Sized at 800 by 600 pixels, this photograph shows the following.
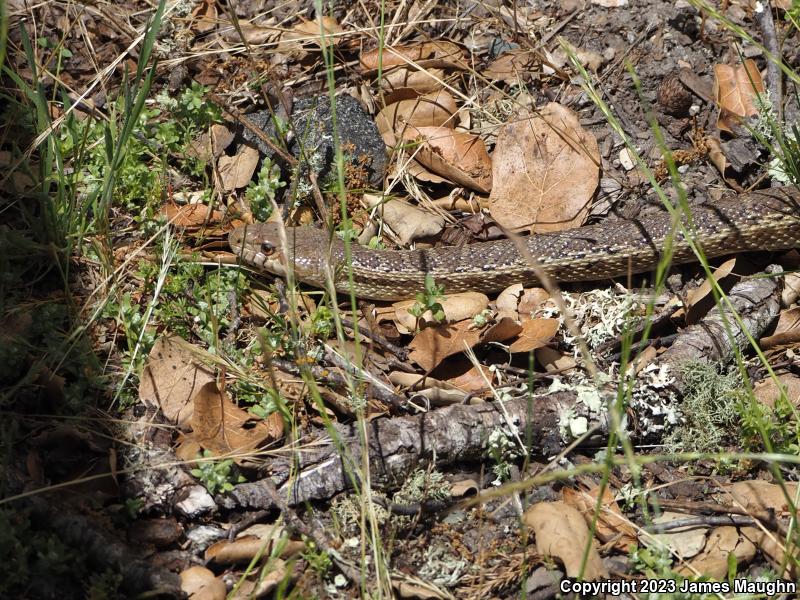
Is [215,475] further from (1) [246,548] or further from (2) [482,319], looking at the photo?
(2) [482,319]

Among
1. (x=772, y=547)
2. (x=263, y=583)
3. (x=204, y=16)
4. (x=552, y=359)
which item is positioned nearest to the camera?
(x=263, y=583)

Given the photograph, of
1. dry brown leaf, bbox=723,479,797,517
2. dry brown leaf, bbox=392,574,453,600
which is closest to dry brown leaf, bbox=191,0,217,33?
dry brown leaf, bbox=392,574,453,600

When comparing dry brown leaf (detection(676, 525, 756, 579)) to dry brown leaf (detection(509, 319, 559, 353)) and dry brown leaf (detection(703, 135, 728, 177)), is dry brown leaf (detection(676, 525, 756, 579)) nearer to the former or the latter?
dry brown leaf (detection(509, 319, 559, 353))

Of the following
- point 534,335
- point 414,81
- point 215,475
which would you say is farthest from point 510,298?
point 215,475

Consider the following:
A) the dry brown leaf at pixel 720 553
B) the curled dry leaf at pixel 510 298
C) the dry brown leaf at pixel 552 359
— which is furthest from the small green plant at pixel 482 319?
the dry brown leaf at pixel 720 553

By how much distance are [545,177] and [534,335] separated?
4.54 feet

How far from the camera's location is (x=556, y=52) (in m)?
5.96

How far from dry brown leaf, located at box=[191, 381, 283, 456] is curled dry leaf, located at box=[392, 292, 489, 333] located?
1.15 m

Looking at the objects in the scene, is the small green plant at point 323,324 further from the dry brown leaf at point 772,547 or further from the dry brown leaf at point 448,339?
the dry brown leaf at point 772,547

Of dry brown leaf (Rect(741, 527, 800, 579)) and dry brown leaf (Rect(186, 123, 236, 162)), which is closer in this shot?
dry brown leaf (Rect(741, 527, 800, 579))

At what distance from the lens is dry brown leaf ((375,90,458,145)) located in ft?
18.6

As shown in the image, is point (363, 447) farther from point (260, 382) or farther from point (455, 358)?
point (455, 358)

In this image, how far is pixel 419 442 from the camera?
3873 mm

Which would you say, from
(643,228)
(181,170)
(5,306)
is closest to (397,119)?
(181,170)
